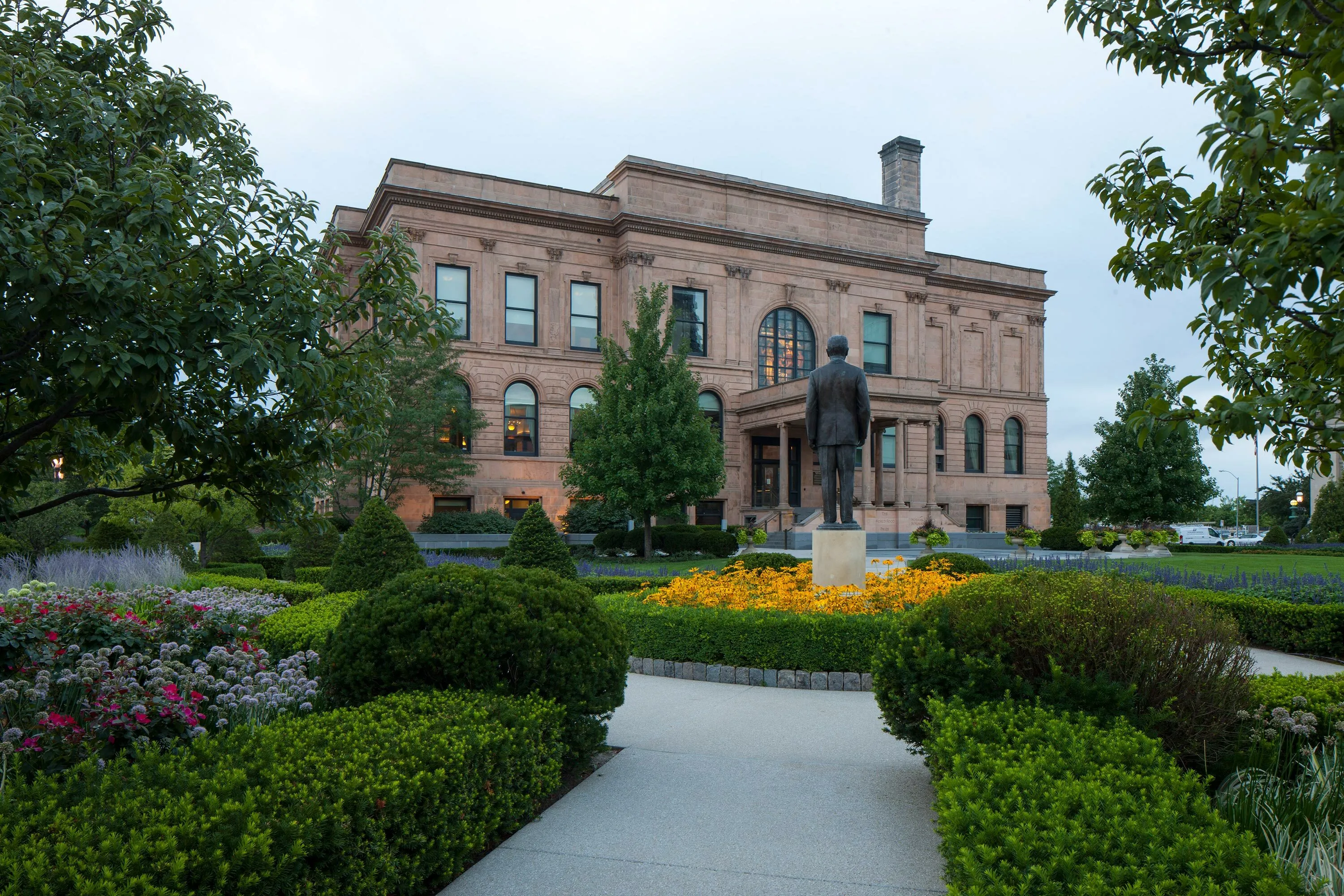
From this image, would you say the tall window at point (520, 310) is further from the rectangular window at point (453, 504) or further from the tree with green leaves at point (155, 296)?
→ the tree with green leaves at point (155, 296)

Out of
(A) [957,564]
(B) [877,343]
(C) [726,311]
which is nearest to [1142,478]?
(B) [877,343]

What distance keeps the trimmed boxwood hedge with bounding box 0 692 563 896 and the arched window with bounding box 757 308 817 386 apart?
124 ft

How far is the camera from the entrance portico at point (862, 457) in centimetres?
3644

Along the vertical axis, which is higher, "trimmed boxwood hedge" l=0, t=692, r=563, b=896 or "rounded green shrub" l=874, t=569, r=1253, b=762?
"rounded green shrub" l=874, t=569, r=1253, b=762

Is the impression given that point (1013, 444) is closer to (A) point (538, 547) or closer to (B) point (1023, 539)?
(B) point (1023, 539)

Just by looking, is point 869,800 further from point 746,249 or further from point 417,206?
point 746,249

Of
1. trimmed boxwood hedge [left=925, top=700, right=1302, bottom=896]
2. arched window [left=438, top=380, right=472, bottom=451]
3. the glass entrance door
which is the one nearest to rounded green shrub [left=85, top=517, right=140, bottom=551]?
arched window [left=438, top=380, right=472, bottom=451]

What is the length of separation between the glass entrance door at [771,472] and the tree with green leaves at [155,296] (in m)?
36.1

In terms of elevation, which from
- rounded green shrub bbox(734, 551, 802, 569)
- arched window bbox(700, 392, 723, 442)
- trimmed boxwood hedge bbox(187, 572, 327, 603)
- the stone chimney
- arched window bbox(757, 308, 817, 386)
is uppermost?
the stone chimney

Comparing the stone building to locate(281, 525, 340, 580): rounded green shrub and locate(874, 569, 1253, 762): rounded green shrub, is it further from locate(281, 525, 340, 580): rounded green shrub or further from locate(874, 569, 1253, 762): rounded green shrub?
→ locate(874, 569, 1253, 762): rounded green shrub

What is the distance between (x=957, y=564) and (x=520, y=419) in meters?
25.6

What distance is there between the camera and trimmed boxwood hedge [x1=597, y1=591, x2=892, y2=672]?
356 inches

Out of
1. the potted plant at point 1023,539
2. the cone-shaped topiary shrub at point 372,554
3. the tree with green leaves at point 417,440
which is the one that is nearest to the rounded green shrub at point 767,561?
the cone-shaped topiary shrub at point 372,554

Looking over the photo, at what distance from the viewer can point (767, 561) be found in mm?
16734
